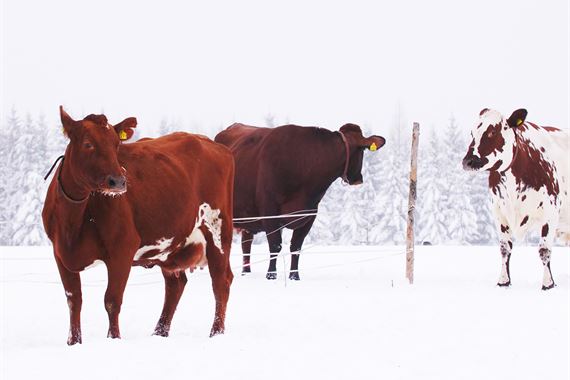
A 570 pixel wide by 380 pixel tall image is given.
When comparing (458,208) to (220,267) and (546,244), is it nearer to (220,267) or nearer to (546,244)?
(546,244)

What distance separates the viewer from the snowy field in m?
4.91

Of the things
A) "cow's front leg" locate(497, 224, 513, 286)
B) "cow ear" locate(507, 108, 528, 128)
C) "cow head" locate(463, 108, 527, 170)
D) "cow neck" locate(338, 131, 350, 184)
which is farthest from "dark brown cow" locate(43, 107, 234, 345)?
"cow neck" locate(338, 131, 350, 184)

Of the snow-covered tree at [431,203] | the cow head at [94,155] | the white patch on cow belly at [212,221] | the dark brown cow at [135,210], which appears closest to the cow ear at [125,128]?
the dark brown cow at [135,210]

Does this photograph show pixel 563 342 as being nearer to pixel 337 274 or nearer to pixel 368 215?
pixel 337 274

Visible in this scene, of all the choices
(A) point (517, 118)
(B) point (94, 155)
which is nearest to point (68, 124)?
(B) point (94, 155)

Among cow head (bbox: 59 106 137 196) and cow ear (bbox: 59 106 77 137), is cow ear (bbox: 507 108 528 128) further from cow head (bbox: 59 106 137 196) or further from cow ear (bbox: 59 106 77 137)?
cow ear (bbox: 59 106 77 137)

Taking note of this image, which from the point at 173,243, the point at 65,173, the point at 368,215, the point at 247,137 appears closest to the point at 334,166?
the point at 247,137

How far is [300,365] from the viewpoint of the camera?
509 cm

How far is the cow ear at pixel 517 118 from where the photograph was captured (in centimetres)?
1064

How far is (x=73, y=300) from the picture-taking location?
5.95 metres

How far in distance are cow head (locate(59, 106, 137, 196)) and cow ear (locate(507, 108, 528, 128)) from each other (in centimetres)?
665

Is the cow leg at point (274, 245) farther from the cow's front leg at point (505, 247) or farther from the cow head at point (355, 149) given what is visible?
the cow's front leg at point (505, 247)

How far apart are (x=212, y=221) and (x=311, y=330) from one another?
1365mm

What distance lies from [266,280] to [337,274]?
1714 mm
